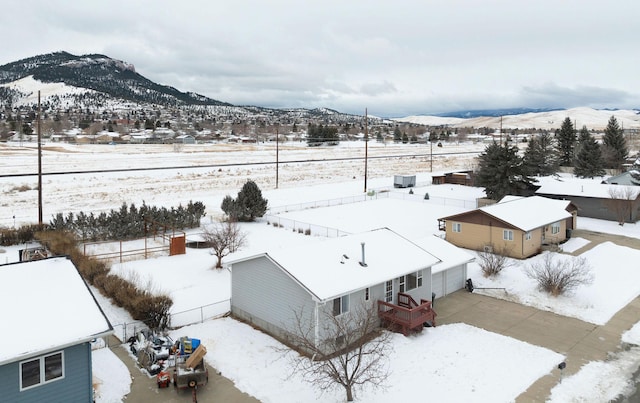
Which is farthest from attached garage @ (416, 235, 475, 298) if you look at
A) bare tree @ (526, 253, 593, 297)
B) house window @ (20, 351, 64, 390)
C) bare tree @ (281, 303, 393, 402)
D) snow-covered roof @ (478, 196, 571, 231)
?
house window @ (20, 351, 64, 390)

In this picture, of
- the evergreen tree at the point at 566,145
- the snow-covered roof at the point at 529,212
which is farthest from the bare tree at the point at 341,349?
the evergreen tree at the point at 566,145

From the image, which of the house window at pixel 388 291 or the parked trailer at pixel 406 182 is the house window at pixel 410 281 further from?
the parked trailer at pixel 406 182

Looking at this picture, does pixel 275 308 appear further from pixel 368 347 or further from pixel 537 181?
pixel 537 181

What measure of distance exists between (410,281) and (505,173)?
33580 mm

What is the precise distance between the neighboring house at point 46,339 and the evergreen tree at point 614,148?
78.4 m

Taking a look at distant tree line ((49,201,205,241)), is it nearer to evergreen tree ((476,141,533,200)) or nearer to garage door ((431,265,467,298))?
garage door ((431,265,467,298))

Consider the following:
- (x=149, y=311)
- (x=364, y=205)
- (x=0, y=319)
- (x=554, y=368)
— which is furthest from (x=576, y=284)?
(x=364, y=205)

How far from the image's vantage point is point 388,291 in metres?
20.0

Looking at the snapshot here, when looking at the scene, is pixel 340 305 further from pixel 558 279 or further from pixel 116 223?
pixel 116 223

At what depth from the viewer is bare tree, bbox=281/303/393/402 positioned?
15.3m

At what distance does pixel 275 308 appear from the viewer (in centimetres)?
1894

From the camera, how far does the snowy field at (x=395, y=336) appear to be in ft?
49.8

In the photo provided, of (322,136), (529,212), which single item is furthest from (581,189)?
(322,136)

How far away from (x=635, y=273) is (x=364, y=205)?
26467 millimetres
